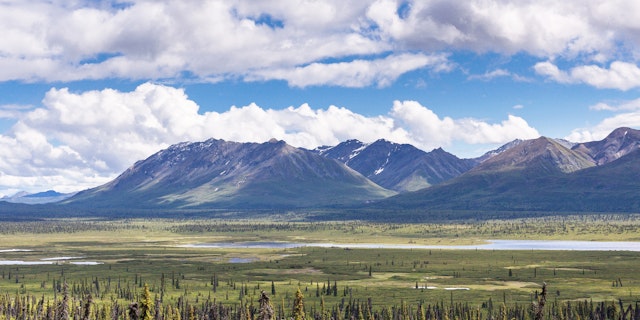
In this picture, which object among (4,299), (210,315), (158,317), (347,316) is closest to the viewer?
(158,317)

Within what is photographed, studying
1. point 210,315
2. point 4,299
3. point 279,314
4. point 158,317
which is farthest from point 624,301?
point 4,299

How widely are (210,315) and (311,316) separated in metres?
24.2

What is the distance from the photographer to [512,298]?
197m

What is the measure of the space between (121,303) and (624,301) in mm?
124628

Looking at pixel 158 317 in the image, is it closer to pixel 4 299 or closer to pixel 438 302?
pixel 4 299

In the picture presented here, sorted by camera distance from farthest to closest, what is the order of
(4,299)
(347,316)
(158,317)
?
(4,299) < (347,316) < (158,317)

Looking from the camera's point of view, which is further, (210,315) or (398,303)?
(398,303)

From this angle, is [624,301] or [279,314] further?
[624,301]

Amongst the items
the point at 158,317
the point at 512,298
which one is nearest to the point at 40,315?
the point at 158,317

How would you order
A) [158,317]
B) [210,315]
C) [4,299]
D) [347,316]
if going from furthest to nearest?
[4,299], [347,316], [210,315], [158,317]

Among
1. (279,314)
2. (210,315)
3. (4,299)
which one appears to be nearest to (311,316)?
(279,314)

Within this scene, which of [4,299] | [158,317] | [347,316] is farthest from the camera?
[4,299]

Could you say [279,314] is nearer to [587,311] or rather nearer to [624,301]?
[587,311]

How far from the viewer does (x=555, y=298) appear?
7697 inches
